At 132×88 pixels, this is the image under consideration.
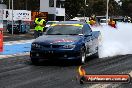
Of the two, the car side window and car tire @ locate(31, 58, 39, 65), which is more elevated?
the car side window

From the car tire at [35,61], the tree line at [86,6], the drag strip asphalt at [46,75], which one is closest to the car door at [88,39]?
the drag strip asphalt at [46,75]

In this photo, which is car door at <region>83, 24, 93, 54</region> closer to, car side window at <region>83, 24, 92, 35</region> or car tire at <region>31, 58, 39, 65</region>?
car side window at <region>83, 24, 92, 35</region>

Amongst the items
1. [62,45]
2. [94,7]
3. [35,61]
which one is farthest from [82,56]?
[94,7]

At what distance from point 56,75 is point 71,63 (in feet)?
11.5

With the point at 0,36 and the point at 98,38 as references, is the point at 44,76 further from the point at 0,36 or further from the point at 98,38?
the point at 0,36

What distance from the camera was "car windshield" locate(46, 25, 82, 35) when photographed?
1461 cm

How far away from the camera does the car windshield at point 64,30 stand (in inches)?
575

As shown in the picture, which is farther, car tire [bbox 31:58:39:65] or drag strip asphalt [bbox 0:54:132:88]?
car tire [bbox 31:58:39:65]

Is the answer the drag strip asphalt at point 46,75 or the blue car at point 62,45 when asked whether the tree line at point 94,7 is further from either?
the drag strip asphalt at point 46,75

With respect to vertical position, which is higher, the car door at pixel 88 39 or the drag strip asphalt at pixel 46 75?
the car door at pixel 88 39

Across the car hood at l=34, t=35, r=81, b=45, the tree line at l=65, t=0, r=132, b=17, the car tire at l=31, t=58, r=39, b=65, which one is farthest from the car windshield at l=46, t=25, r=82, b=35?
the tree line at l=65, t=0, r=132, b=17

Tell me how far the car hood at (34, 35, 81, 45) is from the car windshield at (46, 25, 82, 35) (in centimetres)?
46

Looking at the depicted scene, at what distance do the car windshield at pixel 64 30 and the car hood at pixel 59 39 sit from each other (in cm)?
46

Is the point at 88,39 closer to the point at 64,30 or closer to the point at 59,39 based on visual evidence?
the point at 64,30
